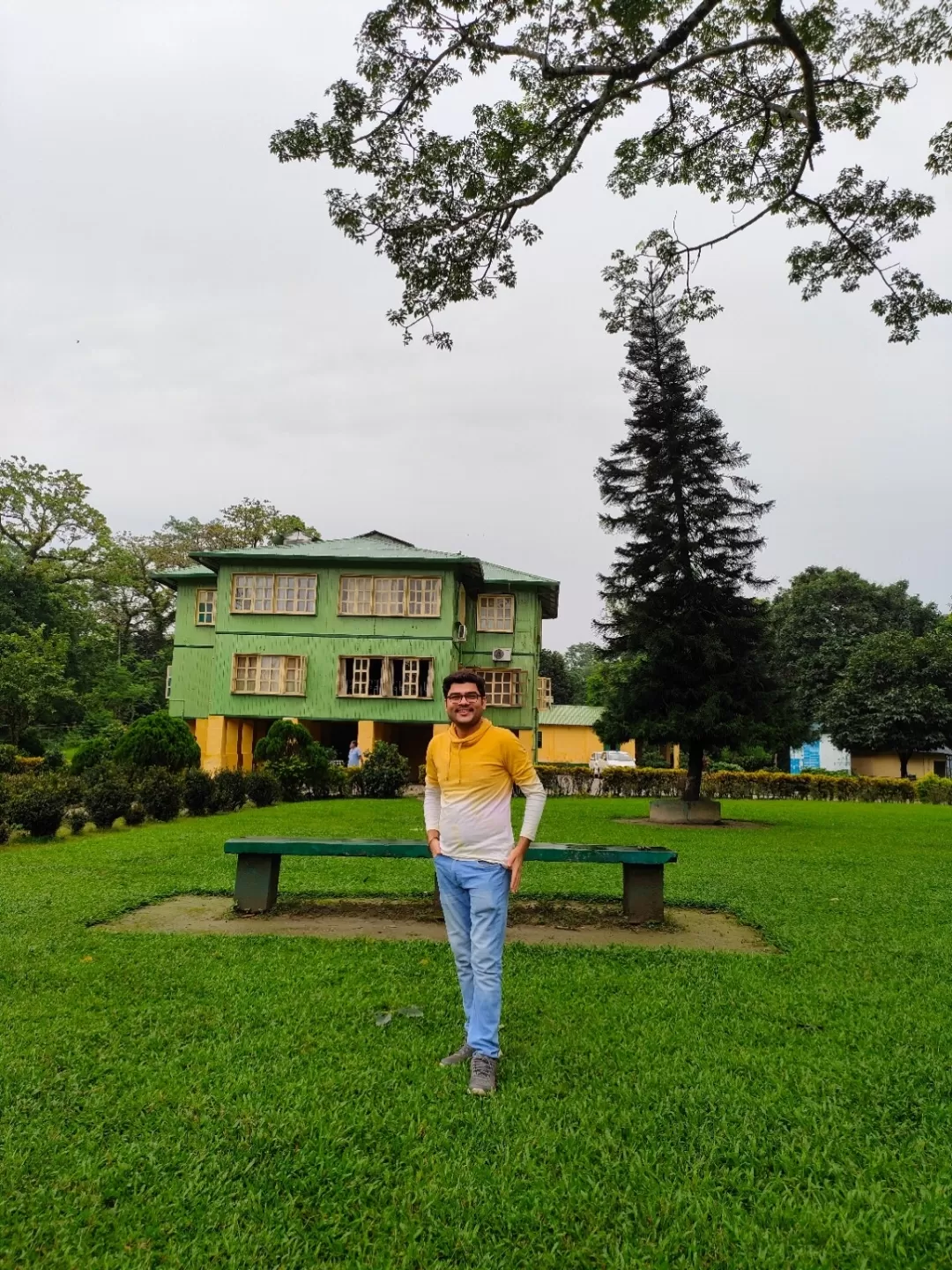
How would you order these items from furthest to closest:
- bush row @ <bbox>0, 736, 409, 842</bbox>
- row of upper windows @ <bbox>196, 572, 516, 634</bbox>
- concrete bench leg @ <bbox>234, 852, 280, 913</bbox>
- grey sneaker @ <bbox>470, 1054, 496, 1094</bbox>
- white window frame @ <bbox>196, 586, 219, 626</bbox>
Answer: white window frame @ <bbox>196, 586, 219, 626</bbox>
row of upper windows @ <bbox>196, 572, 516, 634</bbox>
bush row @ <bbox>0, 736, 409, 842</bbox>
concrete bench leg @ <bbox>234, 852, 280, 913</bbox>
grey sneaker @ <bbox>470, 1054, 496, 1094</bbox>

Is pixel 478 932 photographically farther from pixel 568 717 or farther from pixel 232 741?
pixel 568 717

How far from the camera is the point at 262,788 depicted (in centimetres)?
1973

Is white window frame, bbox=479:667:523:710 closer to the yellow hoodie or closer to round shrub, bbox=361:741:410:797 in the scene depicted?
round shrub, bbox=361:741:410:797

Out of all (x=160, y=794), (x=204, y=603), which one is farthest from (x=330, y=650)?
(x=160, y=794)

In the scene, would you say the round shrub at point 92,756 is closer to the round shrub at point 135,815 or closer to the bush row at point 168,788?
the bush row at point 168,788

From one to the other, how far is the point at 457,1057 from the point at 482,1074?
1.07ft

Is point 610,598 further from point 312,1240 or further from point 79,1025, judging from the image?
point 312,1240

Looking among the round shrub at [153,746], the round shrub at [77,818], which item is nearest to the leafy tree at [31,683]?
the round shrub at [153,746]

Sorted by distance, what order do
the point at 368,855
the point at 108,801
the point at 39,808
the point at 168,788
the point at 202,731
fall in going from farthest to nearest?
1. the point at 202,731
2. the point at 168,788
3. the point at 108,801
4. the point at 39,808
5. the point at 368,855

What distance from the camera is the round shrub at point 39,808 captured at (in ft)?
42.4

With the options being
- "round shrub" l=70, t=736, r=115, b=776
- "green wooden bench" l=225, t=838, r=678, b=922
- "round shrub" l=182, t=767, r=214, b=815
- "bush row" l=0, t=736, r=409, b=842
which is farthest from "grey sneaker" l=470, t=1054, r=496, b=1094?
"round shrub" l=70, t=736, r=115, b=776

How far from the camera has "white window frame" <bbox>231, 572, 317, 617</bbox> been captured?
28.8m

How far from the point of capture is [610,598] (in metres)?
20.9

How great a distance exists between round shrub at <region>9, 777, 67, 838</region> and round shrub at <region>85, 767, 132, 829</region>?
2.00ft
